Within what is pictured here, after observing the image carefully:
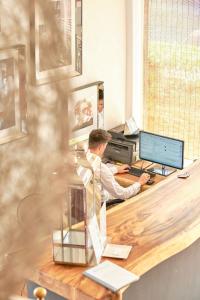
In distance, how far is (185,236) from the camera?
2.87 m

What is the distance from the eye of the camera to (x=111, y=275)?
2537 millimetres

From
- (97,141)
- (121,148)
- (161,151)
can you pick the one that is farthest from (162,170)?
(97,141)

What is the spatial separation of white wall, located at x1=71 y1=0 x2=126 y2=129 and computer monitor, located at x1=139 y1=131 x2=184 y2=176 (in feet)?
2.04

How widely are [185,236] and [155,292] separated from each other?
39 centimetres

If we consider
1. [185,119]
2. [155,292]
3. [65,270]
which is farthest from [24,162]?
[185,119]

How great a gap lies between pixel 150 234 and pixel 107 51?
2887 millimetres

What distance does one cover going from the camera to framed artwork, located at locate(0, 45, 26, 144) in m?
0.22

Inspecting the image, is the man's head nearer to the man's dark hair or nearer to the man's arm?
the man's dark hair

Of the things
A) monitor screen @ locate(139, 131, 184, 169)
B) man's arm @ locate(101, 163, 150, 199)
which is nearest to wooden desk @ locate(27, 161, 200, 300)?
man's arm @ locate(101, 163, 150, 199)

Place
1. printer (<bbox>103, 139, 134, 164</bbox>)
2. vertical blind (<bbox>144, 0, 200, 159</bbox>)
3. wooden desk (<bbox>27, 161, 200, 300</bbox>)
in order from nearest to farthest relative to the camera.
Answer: wooden desk (<bbox>27, 161, 200, 300</bbox>), printer (<bbox>103, 139, 134, 164</bbox>), vertical blind (<bbox>144, 0, 200, 159</bbox>)

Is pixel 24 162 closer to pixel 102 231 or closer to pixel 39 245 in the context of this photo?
pixel 39 245

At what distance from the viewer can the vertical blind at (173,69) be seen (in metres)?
5.41

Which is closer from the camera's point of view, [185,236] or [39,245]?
[39,245]

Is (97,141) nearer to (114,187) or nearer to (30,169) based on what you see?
(114,187)
